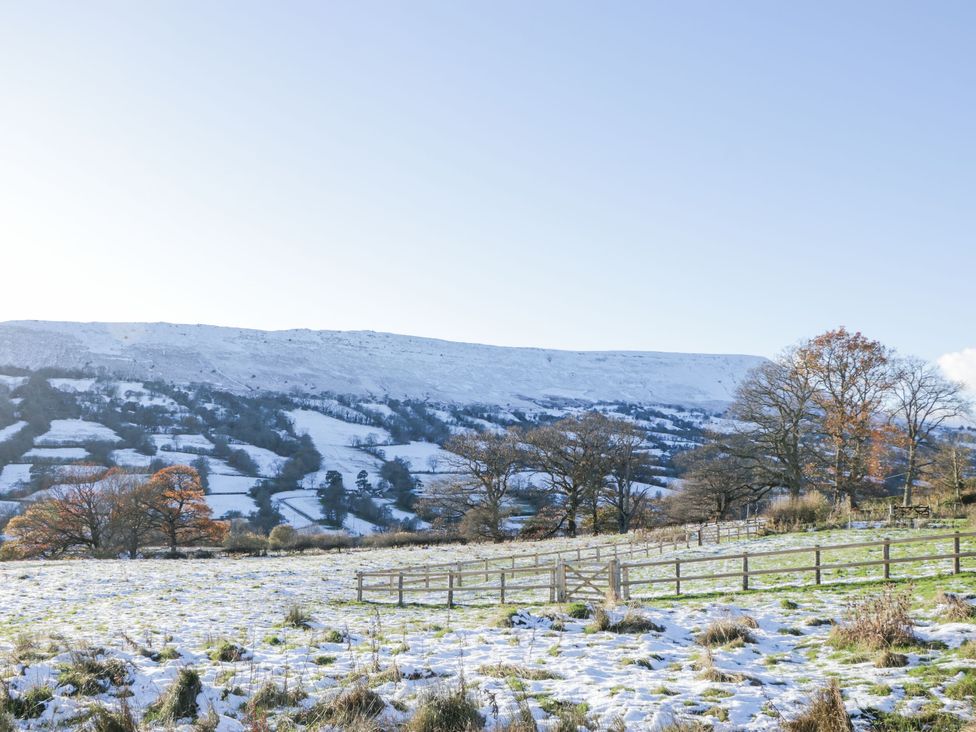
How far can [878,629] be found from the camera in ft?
36.5

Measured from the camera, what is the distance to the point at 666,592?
66.2 feet

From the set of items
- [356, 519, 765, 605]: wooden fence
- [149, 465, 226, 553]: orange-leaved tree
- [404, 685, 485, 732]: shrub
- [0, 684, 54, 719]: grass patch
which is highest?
[404, 685, 485, 732]: shrub

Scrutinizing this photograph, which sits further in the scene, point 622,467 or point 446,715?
point 622,467

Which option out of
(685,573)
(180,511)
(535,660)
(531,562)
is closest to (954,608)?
(535,660)

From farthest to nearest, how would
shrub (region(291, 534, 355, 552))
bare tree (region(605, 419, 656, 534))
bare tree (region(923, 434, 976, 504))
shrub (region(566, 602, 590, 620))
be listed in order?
bare tree (region(605, 419, 656, 534)) → shrub (region(291, 534, 355, 552)) → bare tree (region(923, 434, 976, 504)) → shrub (region(566, 602, 590, 620))

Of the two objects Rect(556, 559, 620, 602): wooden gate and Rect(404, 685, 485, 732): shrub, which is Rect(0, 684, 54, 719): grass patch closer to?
Rect(404, 685, 485, 732): shrub

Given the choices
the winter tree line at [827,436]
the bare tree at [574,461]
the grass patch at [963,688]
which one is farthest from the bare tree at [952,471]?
the grass patch at [963,688]

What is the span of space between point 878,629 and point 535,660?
559 cm

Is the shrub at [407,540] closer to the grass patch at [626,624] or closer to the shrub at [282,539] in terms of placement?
the shrub at [282,539]

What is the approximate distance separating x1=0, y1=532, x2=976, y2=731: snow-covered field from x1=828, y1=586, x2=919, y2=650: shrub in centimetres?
27

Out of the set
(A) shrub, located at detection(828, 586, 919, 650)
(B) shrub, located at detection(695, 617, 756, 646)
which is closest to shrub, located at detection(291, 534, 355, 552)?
(B) shrub, located at detection(695, 617, 756, 646)

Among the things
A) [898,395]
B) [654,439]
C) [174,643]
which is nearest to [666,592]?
[174,643]

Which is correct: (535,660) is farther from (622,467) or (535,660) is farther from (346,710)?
(622,467)

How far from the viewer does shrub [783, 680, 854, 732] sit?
7.71m
